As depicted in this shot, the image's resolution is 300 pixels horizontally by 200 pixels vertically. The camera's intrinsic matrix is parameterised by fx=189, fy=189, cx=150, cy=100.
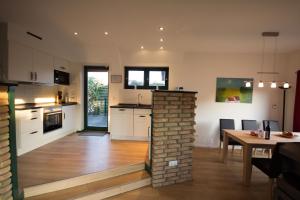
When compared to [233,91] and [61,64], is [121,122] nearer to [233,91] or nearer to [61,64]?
[61,64]

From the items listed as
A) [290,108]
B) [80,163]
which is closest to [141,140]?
[80,163]

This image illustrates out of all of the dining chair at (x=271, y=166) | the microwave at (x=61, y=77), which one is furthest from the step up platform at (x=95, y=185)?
the microwave at (x=61, y=77)

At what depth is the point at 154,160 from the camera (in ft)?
10.2

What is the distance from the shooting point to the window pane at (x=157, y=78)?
575 cm

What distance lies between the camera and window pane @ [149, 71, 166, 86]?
5.75 m

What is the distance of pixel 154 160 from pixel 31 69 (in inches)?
135

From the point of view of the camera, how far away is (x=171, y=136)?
3197 mm

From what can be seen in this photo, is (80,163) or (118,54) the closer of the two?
(80,163)

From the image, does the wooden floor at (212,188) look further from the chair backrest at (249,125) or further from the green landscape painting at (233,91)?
the green landscape painting at (233,91)

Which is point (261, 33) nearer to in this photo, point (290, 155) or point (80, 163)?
point (290, 155)

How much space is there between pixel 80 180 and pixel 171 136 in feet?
5.25

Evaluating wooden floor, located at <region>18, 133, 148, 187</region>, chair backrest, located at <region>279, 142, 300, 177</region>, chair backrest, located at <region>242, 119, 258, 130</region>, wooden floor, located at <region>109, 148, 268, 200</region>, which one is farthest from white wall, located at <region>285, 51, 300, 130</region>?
chair backrest, located at <region>279, 142, 300, 177</region>

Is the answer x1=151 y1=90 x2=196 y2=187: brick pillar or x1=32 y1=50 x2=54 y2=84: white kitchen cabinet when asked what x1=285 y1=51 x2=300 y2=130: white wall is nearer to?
x1=151 y1=90 x2=196 y2=187: brick pillar

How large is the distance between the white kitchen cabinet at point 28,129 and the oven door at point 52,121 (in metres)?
0.21
